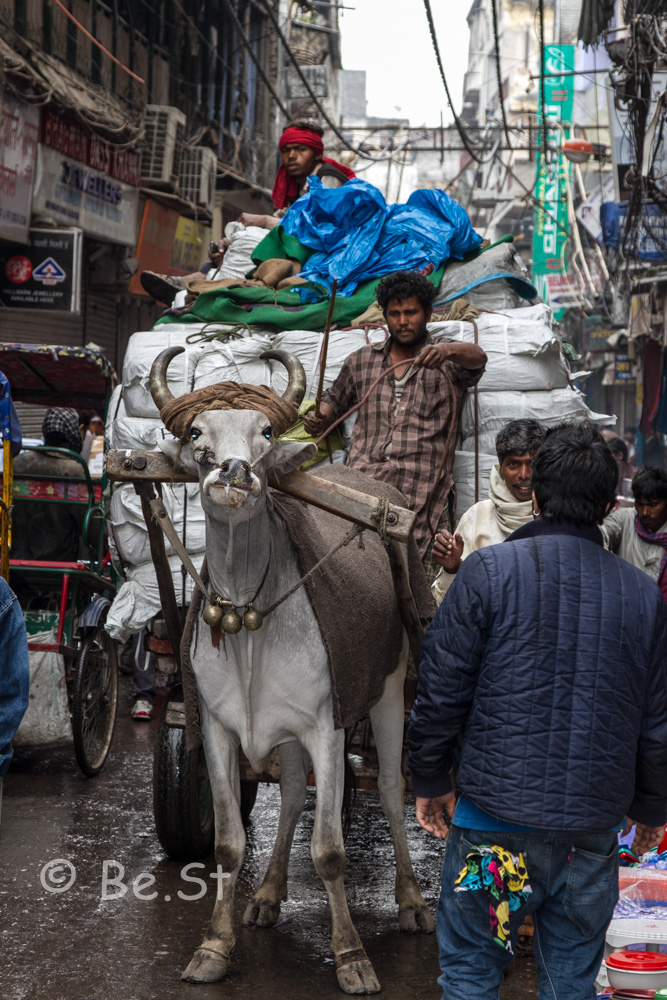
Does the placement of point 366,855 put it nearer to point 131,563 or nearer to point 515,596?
point 131,563

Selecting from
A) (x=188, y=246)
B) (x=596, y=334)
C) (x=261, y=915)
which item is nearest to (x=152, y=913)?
(x=261, y=915)

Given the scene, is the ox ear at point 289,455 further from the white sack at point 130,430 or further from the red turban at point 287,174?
the red turban at point 287,174

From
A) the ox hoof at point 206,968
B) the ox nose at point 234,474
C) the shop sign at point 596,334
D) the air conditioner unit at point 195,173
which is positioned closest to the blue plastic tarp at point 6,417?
the ox nose at point 234,474

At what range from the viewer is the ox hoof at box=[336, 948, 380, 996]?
4.00 m

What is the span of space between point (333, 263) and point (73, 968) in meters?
4.15

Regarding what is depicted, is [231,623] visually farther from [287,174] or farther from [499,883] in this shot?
[287,174]

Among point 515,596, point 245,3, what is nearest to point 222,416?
point 515,596

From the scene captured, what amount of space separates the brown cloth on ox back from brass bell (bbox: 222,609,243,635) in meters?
0.18

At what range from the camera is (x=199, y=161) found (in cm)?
1831

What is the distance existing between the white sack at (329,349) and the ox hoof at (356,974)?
122 inches

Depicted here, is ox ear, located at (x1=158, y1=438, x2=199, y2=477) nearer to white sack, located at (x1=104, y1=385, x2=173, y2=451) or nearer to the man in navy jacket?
the man in navy jacket

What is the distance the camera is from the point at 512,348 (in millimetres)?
6109

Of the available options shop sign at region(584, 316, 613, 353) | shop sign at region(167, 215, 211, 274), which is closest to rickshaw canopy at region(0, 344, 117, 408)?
shop sign at region(167, 215, 211, 274)

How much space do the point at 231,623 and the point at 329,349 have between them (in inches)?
109
